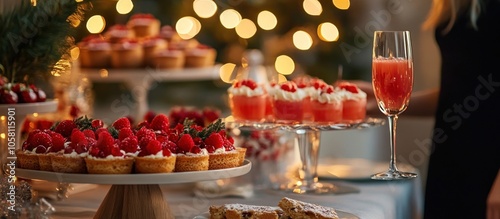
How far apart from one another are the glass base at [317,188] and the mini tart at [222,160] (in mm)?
566

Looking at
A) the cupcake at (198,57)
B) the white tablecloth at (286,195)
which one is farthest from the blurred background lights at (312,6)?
the white tablecloth at (286,195)

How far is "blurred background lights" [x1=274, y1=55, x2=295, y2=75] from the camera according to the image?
5223 mm

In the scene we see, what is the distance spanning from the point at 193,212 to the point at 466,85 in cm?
104

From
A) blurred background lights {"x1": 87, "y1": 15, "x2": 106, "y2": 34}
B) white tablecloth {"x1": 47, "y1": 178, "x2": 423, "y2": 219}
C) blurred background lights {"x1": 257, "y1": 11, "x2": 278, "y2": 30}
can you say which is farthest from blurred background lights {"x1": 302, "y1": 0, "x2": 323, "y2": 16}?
white tablecloth {"x1": 47, "y1": 178, "x2": 423, "y2": 219}

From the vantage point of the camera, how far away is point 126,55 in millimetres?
4121

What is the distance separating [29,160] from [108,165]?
0.69 feet

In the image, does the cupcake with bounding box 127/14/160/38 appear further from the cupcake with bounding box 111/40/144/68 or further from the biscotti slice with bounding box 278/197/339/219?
the biscotti slice with bounding box 278/197/339/219

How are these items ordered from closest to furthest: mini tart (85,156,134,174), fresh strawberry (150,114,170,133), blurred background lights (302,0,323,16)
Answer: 1. mini tart (85,156,134,174)
2. fresh strawberry (150,114,170,133)
3. blurred background lights (302,0,323,16)

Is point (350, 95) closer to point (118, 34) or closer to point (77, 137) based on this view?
point (77, 137)

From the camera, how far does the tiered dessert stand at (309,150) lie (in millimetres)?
2307

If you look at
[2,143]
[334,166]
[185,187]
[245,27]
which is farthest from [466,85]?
[245,27]

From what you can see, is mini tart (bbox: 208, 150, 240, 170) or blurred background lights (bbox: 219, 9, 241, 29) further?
blurred background lights (bbox: 219, 9, 241, 29)

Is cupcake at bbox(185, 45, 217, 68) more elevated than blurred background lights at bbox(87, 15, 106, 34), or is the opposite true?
blurred background lights at bbox(87, 15, 106, 34)

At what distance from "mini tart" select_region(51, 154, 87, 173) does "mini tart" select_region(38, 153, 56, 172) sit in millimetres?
23
